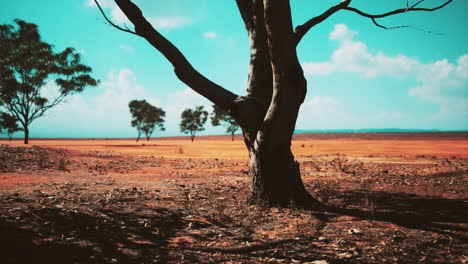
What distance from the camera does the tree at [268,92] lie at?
15.9ft

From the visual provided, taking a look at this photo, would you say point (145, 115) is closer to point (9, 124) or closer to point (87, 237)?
point (9, 124)

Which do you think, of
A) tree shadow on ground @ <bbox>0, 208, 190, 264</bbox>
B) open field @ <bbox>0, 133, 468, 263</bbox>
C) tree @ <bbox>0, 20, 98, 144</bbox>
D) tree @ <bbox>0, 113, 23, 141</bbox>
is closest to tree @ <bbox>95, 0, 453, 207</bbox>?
open field @ <bbox>0, 133, 468, 263</bbox>

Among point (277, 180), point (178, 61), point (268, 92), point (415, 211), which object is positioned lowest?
point (415, 211)

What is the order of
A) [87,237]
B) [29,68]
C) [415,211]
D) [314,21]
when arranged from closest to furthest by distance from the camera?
[87,237] → [415,211] → [314,21] → [29,68]

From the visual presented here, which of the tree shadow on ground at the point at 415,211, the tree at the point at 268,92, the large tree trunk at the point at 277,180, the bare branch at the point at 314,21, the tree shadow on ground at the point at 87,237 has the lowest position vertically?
the tree shadow on ground at the point at 415,211

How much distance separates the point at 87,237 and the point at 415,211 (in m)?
6.03

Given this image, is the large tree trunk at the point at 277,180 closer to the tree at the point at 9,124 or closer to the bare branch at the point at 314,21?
the bare branch at the point at 314,21

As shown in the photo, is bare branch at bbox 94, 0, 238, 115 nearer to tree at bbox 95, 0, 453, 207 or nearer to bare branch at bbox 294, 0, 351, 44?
tree at bbox 95, 0, 453, 207

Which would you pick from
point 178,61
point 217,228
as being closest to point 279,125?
point 217,228

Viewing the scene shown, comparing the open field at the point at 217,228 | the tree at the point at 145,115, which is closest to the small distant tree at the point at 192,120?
the tree at the point at 145,115

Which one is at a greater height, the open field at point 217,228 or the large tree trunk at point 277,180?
the large tree trunk at point 277,180

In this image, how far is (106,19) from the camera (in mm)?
5297

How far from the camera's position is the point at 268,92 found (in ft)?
20.3

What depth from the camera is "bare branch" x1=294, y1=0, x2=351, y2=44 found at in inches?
220
